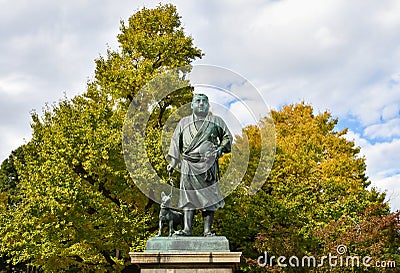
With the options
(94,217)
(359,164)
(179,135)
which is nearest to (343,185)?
(359,164)

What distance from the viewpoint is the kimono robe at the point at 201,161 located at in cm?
793

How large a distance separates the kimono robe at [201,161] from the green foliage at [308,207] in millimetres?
2790

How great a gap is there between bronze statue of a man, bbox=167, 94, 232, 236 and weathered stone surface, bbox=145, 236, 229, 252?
1.02 feet

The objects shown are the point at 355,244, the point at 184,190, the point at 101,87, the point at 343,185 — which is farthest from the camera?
the point at 343,185

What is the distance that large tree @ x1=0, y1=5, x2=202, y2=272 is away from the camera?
574 inches

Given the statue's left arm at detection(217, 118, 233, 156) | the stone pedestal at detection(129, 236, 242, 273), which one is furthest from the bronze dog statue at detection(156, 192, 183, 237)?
the statue's left arm at detection(217, 118, 233, 156)

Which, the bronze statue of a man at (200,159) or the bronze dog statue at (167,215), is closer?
the bronze dog statue at (167,215)

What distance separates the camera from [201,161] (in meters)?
7.98

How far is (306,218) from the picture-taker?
18344 millimetres

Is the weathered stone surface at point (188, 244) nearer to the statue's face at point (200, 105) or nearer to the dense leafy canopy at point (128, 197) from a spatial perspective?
the statue's face at point (200, 105)

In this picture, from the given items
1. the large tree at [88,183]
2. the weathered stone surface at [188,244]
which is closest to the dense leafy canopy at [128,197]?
the large tree at [88,183]

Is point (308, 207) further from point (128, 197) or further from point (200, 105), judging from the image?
point (200, 105)

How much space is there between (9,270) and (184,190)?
2934 cm

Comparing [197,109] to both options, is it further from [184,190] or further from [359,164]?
[359,164]
